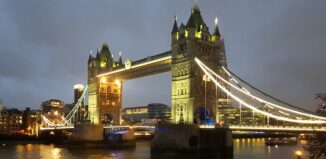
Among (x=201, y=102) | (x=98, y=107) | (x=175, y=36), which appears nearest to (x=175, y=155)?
(x=201, y=102)

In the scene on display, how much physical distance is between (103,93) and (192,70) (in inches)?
1107

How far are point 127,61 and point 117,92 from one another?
500 inches

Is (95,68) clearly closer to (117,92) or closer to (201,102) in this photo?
(117,92)

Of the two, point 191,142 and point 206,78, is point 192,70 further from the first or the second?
point 191,142

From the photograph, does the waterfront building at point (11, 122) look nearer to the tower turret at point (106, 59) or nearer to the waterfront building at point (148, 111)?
the waterfront building at point (148, 111)

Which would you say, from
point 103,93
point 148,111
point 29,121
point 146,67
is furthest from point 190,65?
point 148,111

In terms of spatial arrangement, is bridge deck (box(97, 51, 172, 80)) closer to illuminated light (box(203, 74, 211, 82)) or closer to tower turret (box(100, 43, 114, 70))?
tower turret (box(100, 43, 114, 70))

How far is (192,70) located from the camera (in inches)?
2036

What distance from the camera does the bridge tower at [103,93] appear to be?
75.6 meters

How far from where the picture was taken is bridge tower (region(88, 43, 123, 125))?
248 feet

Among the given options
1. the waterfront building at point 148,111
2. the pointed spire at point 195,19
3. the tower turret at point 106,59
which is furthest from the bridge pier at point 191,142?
the waterfront building at point 148,111

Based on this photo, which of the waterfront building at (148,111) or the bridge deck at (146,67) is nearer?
the bridge deck at (146,67)

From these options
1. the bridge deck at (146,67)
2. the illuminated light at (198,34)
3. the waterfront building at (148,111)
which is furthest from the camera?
the waterfront building at (148,111)

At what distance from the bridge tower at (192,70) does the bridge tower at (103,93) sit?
76.0 ft
